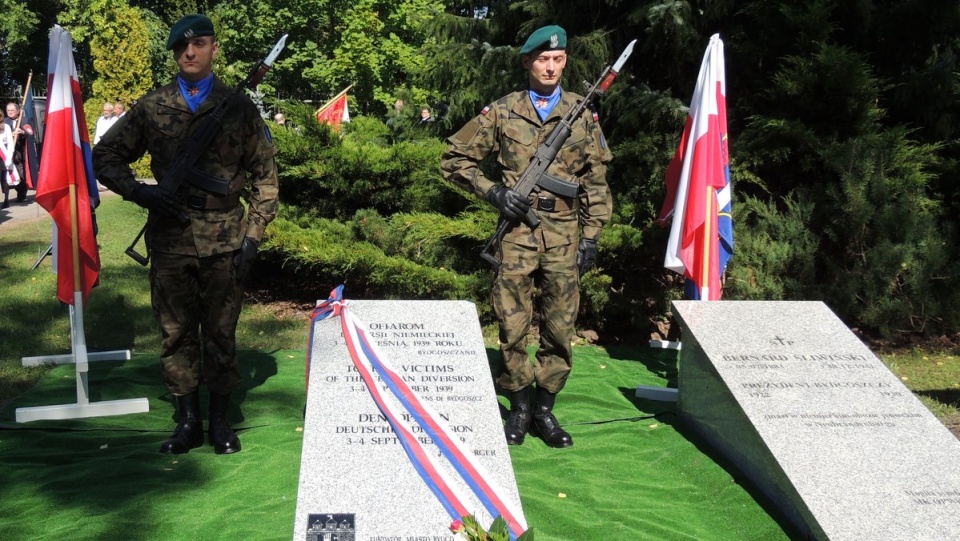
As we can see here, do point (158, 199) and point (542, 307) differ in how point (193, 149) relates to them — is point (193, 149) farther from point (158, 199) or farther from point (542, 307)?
point (542, 307)

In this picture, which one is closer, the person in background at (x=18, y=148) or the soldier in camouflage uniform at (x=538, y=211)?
the soldier in camouflage uniform at (x=538, y=211)

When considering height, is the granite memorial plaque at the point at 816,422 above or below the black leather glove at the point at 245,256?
below

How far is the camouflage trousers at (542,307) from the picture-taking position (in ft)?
16.6

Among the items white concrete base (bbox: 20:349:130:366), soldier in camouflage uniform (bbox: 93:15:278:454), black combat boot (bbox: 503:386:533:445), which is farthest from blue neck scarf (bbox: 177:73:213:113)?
white concrete base (bbox: 20:349:130:366)

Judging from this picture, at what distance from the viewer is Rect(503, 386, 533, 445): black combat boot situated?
17.1 feet

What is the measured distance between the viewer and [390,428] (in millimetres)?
3939

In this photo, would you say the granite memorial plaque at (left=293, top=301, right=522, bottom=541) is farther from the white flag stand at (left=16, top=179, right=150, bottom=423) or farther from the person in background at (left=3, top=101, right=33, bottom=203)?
the person in background at (left=3, top=101, right=33, bottom=203)

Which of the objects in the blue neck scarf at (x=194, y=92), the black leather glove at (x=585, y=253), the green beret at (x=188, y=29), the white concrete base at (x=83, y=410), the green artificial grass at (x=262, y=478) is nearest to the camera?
the green artificial grass at (x=262, y=478)

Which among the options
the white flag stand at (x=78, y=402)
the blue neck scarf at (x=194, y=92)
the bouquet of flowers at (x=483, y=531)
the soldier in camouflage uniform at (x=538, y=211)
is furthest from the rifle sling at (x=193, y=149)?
the bouquet of flowers at (x=483, y=531)

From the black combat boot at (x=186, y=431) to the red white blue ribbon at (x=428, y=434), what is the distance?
3.25 ft

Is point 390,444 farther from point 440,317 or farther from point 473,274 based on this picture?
point 473,274

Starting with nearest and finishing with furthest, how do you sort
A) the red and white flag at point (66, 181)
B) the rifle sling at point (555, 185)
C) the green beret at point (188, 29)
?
the green beret at point (188, 29), the rifle sling at point (555, 185), the red and white flag at point (66, 181)

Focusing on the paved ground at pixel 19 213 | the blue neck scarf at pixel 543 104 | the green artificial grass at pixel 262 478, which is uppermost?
the blue neck scarf at pixel 543 104

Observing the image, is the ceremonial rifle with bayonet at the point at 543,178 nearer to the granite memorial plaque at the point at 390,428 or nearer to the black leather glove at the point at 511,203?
the black leather glove at the point at 511,203
